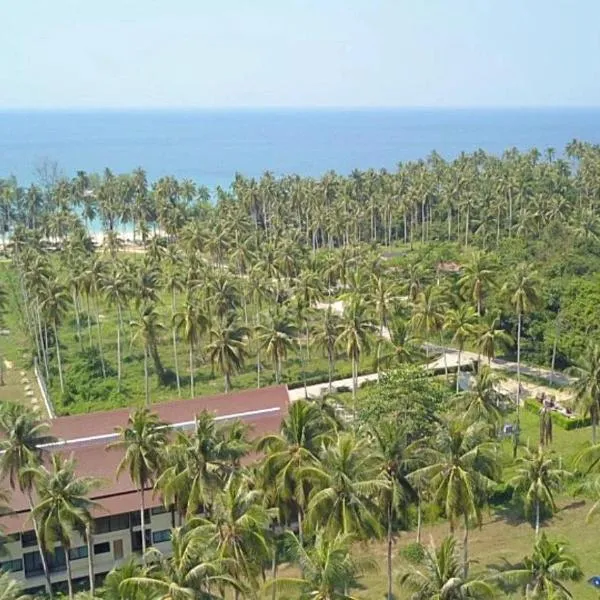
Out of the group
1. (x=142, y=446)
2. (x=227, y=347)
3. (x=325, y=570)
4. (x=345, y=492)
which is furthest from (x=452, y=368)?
(x=325, y=570)

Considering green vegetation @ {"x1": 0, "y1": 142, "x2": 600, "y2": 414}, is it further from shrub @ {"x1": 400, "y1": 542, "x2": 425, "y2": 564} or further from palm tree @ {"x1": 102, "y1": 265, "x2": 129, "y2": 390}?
shrub @ {"x1": 400, "y1": 542, "x2": 425, "y2": 564}

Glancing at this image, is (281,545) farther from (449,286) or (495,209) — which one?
(495,209)

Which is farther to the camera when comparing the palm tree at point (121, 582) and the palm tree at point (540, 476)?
the palm tree at point (540, 476)

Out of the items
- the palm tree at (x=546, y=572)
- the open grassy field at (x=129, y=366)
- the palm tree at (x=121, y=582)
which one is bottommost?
the open grassy field at (x=129, y=366)

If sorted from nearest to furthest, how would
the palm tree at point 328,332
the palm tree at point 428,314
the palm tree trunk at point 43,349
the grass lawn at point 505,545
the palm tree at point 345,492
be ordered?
the palm tree at point 345,492 → the grass lawn at point 505,545 → the palm tree at point 328,332 → the palm tree at point 428,314 → the palm tree trunk at point 43,349

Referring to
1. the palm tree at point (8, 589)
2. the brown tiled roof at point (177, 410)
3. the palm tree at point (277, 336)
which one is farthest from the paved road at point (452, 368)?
the palm tree at point (8, 589)

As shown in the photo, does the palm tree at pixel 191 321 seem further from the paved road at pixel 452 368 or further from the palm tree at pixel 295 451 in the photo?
the palm tree at pixel 295 451

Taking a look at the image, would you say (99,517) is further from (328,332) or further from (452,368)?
(452,368)
